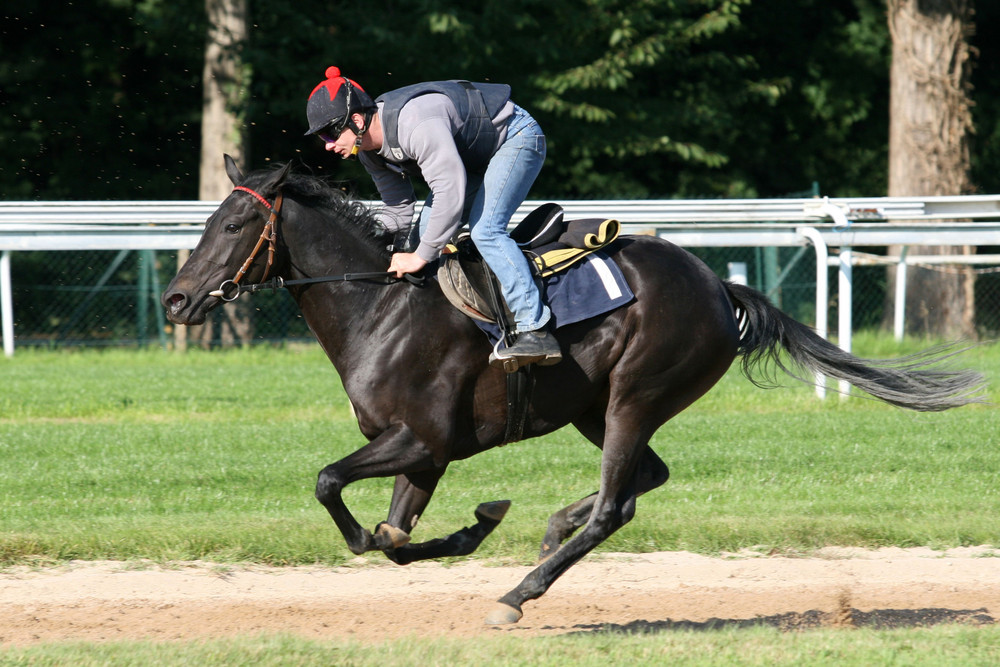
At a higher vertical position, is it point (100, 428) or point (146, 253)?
point (146, 253)

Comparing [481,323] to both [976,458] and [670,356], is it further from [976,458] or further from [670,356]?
[976,458]

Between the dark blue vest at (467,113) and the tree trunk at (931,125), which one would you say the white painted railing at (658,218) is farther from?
the dark blue vest at (467,113)

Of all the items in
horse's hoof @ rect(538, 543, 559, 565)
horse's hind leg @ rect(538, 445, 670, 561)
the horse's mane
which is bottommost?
horse's hoof @ rect(538, 543, 559, 565)

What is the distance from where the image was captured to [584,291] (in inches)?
197

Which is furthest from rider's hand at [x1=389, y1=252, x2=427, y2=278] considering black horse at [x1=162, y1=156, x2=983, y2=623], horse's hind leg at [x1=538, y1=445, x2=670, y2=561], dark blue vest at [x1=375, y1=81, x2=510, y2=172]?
horse's hind leg at [x1=538, y1=445, x2=670, y2=561]

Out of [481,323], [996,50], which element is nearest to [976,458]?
[481,323]

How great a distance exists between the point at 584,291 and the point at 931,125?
1155cm

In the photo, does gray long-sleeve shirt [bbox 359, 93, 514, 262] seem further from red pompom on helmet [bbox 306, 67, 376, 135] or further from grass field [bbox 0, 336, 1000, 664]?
grass field [bbox 0, 336, 1000, 664]

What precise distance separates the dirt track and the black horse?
0.49 m

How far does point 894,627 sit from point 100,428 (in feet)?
21.6

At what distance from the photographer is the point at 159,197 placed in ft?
60.3

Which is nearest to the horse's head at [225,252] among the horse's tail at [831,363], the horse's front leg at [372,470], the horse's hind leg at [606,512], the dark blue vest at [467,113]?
the dark blue vest at [467,113]

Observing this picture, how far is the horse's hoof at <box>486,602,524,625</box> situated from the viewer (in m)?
→ 4.78

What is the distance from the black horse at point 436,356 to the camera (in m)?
4.72
